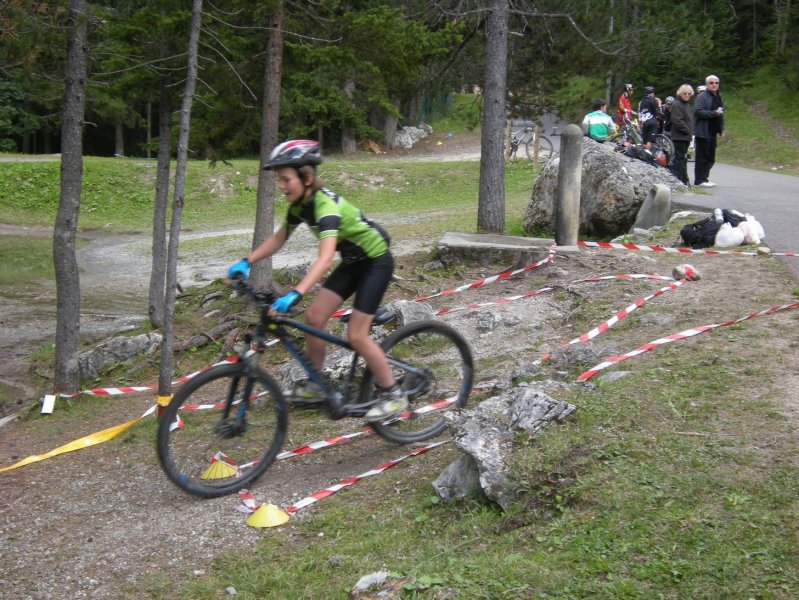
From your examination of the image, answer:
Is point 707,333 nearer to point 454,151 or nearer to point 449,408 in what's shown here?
point 449,408

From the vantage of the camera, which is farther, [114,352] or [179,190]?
[114,352]

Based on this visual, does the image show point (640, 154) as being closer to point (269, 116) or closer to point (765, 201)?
point (765, 201)

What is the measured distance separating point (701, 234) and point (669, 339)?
15.5 feet

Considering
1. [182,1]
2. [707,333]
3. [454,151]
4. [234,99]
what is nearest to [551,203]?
[234,99]

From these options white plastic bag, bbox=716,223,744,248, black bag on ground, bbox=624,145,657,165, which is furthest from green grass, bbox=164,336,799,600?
black bag on ground, bbox=624,145,657,165

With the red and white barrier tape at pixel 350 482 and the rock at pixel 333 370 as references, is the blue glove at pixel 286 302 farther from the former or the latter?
the red and white barrier tape at pixel 350 482

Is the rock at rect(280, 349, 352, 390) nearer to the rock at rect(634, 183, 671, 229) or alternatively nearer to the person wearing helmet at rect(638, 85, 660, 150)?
the rock at rect(634, 183, 671, 229)

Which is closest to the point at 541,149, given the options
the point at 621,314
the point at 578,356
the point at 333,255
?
the point at 621,314

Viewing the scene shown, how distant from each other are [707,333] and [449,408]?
88.9 inches

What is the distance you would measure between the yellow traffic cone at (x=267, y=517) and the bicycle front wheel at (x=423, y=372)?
1.05 meters

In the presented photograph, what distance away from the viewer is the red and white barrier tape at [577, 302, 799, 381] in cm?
657

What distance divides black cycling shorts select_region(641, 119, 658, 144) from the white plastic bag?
9309 mm

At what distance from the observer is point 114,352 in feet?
40.2

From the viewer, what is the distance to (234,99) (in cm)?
1262
